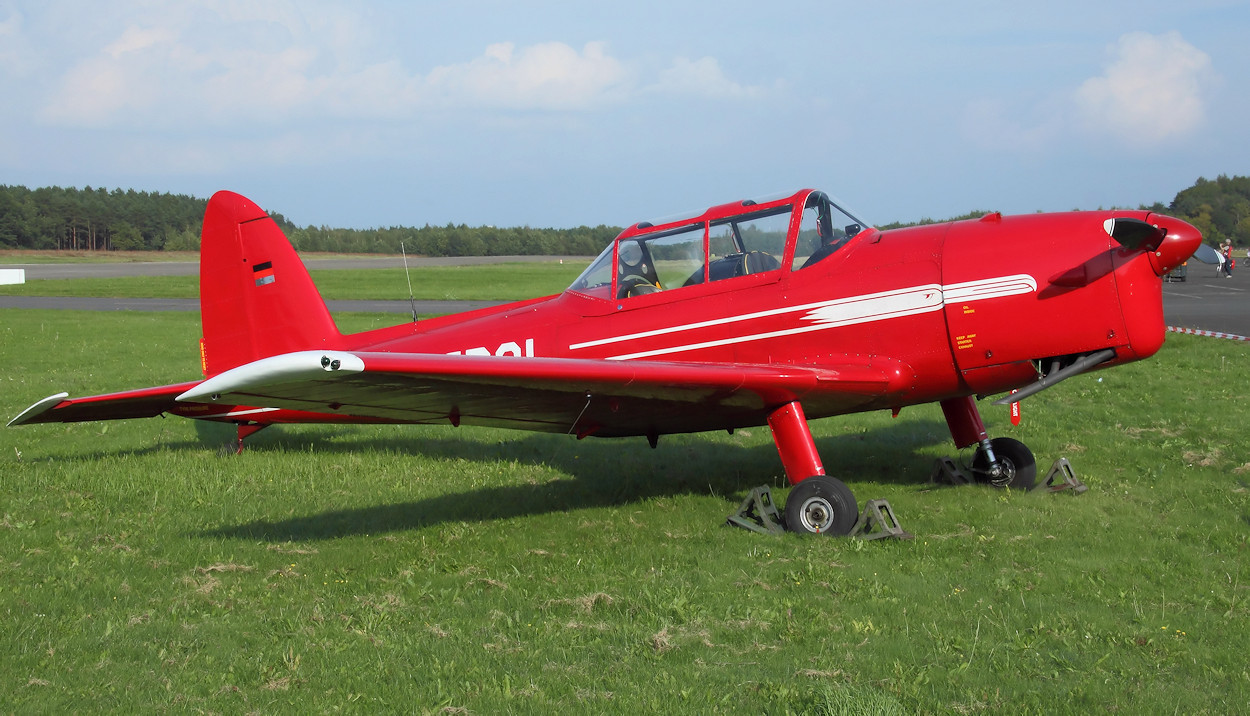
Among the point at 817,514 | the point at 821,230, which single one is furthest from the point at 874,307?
the point at 817,514

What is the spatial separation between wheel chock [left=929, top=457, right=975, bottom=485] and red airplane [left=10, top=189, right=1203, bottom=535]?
0.77ft

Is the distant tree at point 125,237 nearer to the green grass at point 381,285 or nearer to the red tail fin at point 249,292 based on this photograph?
the green grass at point 381,285

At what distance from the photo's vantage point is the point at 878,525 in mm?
5750

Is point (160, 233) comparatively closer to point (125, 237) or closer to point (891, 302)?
point (125, 237)

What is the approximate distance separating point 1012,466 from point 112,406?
22.8 ft

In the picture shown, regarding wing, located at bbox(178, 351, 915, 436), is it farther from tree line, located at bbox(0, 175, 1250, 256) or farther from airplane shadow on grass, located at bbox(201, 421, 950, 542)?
tree line, located at bbox(0, 175, 1250, 256)

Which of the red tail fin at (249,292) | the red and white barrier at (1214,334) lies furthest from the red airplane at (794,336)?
the red and white barrier at (1214,334)

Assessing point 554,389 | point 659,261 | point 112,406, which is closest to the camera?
point 554,389

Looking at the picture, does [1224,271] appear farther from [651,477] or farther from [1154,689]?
[1154,689]

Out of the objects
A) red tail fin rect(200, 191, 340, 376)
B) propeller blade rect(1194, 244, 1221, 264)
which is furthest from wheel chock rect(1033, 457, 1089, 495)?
red tail fin rect(200, 191, 340, 376)

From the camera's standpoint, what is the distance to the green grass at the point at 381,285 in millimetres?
34000

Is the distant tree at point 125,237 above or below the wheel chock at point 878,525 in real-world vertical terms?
above

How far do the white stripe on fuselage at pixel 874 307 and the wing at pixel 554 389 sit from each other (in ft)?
1.01

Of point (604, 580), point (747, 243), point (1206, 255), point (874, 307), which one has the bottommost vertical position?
point (604, 580)
